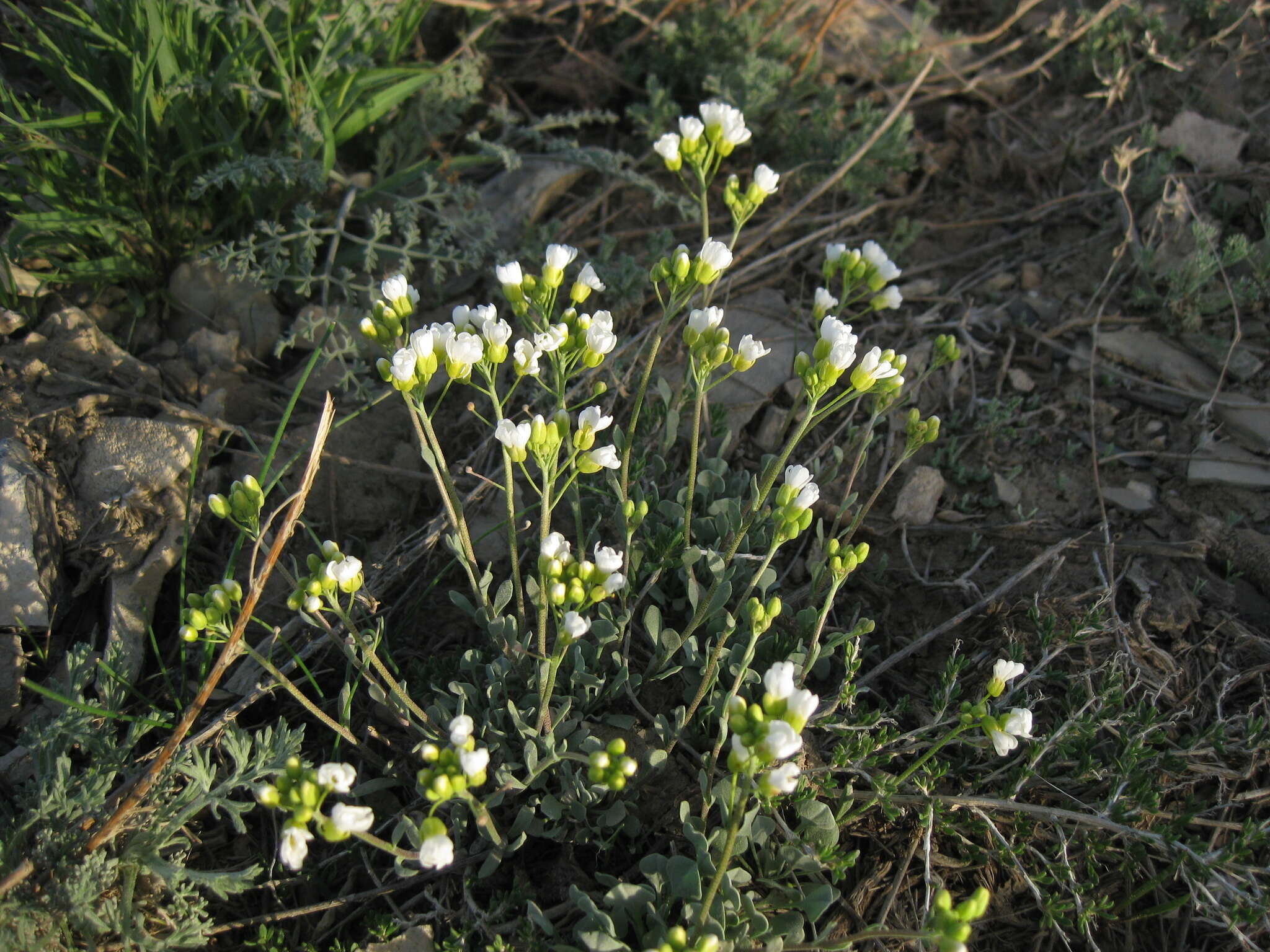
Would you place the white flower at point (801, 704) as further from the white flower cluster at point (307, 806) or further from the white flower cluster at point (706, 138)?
the white flower cluster at point (706, 138)

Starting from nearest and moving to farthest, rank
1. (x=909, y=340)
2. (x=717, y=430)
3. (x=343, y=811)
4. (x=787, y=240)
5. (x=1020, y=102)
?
(x=343, y=811)
(x=717, y=430)
(x=909, y=340)
(x=787, y=240)
(x=1020, y=102)

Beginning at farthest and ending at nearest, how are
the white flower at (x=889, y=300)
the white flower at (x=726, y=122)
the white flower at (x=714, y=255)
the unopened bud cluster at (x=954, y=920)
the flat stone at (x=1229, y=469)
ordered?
the flat stone at (x=1229, y=469)
the white flower at (x=889, y=300)
the white flower at (x=726, y=122)
the white flower at (x=714, y=255)
the unopened bud cluster at (x=954, y=920)

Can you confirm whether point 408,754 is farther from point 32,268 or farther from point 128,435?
point 32,268

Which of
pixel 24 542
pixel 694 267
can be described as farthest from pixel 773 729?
pixel 24 542

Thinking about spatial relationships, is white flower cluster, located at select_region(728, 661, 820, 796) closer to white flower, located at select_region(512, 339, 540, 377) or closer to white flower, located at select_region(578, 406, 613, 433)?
white flower, located at select_region(578, 406, 613, 433)

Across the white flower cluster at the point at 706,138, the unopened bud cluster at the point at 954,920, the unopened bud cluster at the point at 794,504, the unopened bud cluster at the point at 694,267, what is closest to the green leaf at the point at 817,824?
the unopened bud cluster at the point at 954,920

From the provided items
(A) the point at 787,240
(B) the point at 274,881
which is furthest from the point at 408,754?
(A) the point at 787,240
